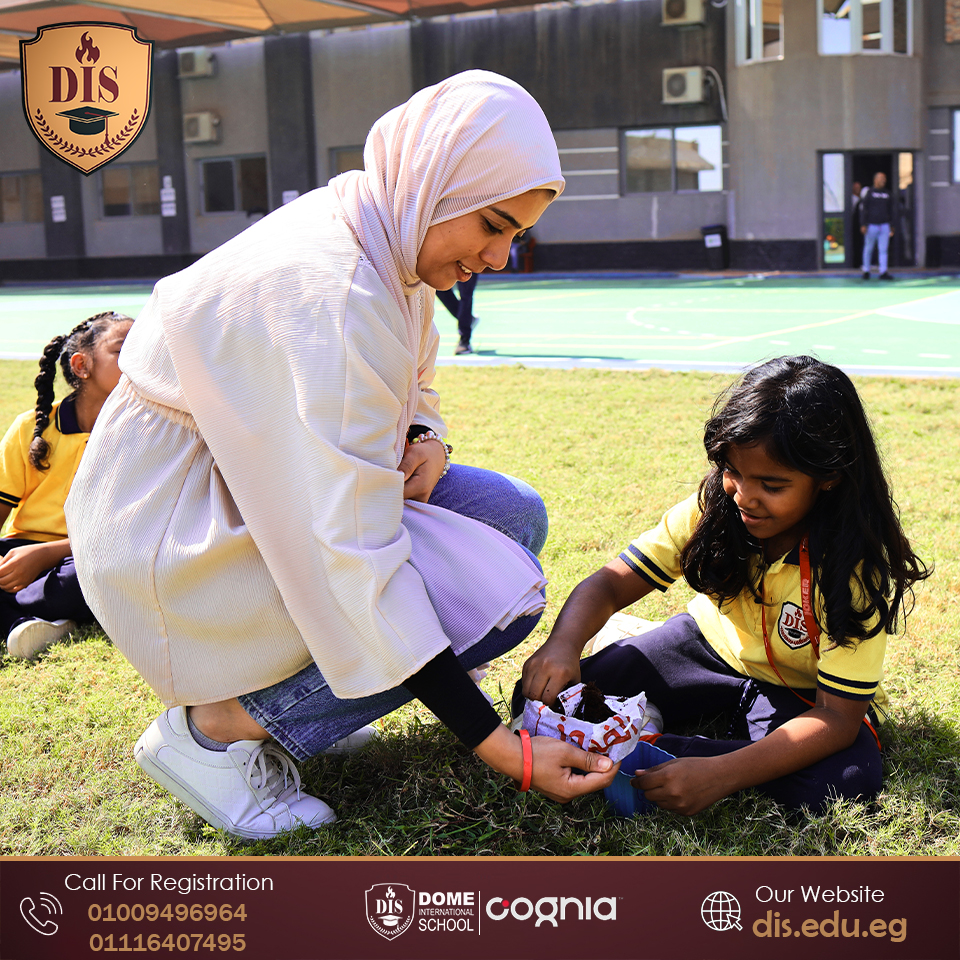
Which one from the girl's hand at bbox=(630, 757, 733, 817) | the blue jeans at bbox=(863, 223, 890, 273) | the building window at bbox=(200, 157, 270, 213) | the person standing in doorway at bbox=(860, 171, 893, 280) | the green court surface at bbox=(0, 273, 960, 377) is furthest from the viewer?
the building window at bbox=(200, 157, 270, 213)

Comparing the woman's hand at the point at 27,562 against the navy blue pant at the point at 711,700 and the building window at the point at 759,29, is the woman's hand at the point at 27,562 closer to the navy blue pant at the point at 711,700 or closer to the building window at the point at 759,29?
the navy blue pant at the point at 711,700

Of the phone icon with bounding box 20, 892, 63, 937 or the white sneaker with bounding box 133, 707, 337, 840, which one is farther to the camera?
the white sneaker with bounding box 133, 707, 337, 840

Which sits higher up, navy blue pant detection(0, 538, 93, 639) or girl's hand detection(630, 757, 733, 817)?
navy blue pant detection(0, 538, 93, 639)

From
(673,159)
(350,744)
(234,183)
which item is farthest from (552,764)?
(234,183)

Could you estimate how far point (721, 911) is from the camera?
1518mm

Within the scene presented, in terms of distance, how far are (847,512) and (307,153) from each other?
68.6 ft

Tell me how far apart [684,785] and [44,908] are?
1097 millimetres

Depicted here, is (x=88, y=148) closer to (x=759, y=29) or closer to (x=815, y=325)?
(x=815, y=325)

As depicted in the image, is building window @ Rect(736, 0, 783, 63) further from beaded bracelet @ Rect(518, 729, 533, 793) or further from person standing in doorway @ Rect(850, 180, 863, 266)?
beaded bracelet @ Rect(518, 729, 533, 793)

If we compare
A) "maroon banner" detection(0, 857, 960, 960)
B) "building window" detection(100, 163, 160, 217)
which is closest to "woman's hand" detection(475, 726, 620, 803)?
"maroon banner" detection(0, 857, 960, 960)

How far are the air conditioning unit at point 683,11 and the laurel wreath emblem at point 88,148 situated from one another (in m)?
18.6

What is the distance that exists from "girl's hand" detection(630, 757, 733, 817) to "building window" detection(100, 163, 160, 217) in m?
22.2

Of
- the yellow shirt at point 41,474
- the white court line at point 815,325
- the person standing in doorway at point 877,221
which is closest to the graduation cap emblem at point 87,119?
the yellow shirt at point 41,474

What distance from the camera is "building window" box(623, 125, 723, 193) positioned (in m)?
19.8
